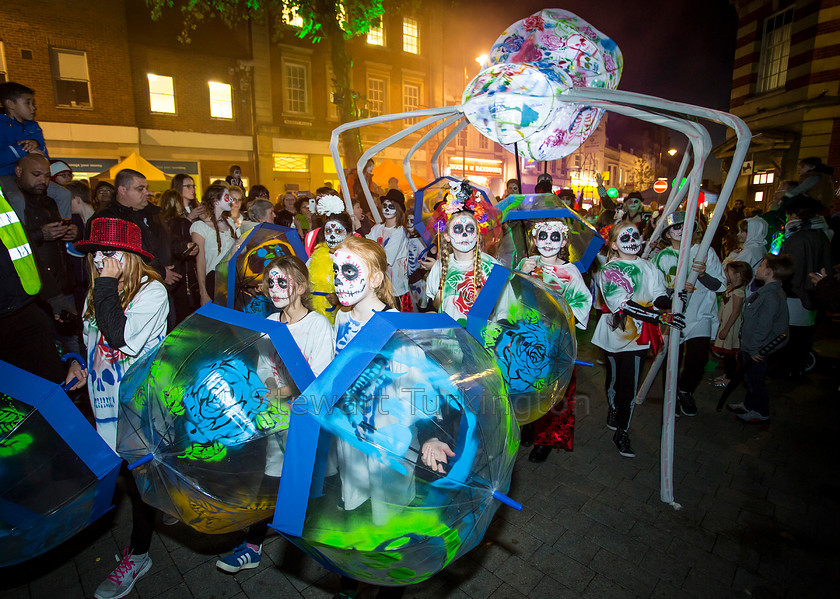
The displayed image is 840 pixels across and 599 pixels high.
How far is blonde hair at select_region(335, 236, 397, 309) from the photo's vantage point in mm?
2518

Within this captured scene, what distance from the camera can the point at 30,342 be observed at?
327 centimetres

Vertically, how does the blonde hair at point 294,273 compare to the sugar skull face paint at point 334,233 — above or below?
below

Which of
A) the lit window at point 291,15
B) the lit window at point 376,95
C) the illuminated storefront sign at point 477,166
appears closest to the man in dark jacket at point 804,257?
the lit window at point 291,15

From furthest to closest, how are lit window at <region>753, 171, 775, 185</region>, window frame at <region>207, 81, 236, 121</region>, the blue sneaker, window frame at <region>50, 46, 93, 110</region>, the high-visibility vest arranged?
window frame at <region>207, 81, 236, 121</region> < window frame at <region>50, 46, 93, 110</region> < lit window at <region>753, 171, 775, 185</region> < the high-visibility vest < the blue sneaker

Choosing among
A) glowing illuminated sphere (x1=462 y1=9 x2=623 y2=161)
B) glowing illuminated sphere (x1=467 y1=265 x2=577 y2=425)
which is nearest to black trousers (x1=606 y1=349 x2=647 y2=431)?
glowing illuminated sphere (x1=467 y1=265 x2=577 y2=425)

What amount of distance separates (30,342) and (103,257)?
1.34m

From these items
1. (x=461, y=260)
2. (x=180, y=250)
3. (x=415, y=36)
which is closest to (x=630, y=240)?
(x=461, y=260)

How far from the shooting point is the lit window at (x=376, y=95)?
24.1m

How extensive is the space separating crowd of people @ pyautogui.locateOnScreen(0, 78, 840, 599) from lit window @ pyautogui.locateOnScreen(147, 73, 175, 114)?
13.3 metres

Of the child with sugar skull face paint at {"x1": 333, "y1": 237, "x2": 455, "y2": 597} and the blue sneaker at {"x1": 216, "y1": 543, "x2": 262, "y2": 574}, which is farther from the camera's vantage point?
the blue sneaker at {"x1": 216, "y1": 543, "x2": 262, "y2": 574}

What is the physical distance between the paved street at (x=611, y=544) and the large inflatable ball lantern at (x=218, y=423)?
1391mm

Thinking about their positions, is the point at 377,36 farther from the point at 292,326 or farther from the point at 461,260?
the point at 292,326

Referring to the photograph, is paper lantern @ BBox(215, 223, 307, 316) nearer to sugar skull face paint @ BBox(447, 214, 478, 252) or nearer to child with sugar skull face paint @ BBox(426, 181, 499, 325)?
child with sugar skull face paint @ BBox(426, 181, 499, 325)

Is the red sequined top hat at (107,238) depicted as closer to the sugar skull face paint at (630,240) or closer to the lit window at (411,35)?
the sugar skull face paint at (630,240)
